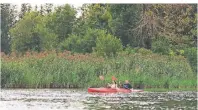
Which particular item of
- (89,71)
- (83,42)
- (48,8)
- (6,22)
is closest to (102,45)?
(83,42)

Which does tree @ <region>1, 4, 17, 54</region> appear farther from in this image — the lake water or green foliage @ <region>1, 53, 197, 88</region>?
the lake water

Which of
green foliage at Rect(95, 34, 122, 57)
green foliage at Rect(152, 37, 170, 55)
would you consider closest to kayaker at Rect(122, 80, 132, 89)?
green foliage at Rect(95, 34, 122, 57)

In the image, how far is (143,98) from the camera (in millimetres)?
22266

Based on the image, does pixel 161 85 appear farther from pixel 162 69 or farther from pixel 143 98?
pixel 143 98

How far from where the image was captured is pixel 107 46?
37938 mm

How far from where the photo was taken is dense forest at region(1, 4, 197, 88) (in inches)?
1097

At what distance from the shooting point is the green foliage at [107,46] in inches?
1480

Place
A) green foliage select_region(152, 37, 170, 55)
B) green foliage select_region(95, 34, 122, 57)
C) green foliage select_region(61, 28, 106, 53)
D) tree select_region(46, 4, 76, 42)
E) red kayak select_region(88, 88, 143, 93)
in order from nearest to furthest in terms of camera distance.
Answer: red kayak select_region(88, 88, 143, 93), green foliage select_region(95, 34, 122, 57), green foliage select_region(152, 37, 170, 55), green foliage select_region(61, 28, 106, 53), tree select_region(46, 4, 76, 42)

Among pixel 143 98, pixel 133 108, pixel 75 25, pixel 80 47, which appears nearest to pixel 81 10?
pixel 75 25

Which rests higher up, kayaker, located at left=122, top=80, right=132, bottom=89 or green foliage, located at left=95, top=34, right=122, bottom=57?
green foliage, located at left=95, top=34, right=122, bottom=57

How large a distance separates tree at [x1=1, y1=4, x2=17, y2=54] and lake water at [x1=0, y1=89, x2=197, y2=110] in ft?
102

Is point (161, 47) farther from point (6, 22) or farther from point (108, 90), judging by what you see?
point (6, 22)

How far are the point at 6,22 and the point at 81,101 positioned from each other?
1513 inches

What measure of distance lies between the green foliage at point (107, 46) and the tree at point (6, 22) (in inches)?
735
